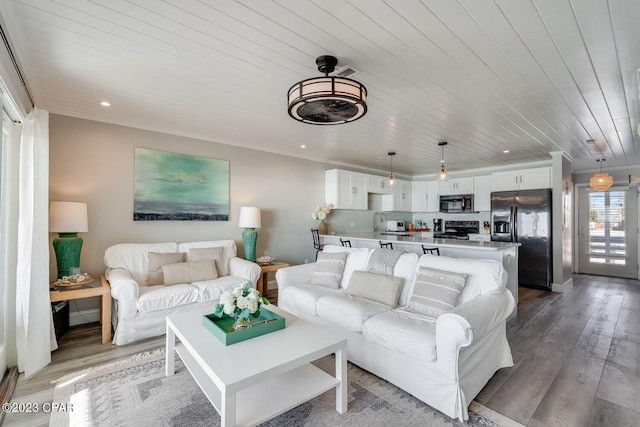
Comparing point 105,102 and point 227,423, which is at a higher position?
point 105,102

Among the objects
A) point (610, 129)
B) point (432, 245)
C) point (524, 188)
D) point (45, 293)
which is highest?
point (610, 129)

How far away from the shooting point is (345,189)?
5.75 m

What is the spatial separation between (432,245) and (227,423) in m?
3.16

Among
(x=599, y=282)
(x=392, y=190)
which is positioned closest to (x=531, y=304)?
Answer: (x=599, y=282)

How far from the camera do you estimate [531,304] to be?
167 inches

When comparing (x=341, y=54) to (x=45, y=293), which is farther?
(x=45, y=293)

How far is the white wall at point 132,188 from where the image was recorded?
330cm

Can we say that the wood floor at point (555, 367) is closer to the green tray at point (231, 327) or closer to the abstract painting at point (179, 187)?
the green tray at point (231, 327)

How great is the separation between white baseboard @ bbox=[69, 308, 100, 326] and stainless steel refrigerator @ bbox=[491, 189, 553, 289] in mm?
6387

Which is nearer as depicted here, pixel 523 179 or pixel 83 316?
pixel 83 316

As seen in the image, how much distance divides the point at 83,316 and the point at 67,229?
1.15 meters

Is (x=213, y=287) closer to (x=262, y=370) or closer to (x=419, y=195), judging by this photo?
(x=262, y=370)

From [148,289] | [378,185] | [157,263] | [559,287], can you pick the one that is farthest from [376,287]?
[559,287]

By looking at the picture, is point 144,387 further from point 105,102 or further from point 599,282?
point 599,282
